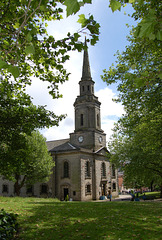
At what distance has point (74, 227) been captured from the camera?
8.14 meters

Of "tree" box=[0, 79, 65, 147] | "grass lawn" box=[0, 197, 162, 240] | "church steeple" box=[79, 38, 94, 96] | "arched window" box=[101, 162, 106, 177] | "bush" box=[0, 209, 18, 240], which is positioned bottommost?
"grass lawn" box=[0, 197, 162, 240]

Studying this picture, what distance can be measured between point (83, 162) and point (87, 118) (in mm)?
10147

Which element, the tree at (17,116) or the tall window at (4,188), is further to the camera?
the tall window at (4,188)

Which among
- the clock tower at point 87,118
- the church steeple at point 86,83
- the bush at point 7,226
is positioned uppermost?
the church steeple at point 86,83

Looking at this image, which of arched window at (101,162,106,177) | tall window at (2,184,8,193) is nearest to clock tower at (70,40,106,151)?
arched window at (101,162,106,177)

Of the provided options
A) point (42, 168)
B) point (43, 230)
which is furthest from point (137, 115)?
point (42, 168)

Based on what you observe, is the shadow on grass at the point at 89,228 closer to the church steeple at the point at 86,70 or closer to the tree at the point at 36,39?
the tree at the point at 36,39

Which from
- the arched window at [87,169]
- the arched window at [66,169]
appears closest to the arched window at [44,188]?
the arched window at [66,169]

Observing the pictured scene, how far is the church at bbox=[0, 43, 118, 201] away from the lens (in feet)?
121

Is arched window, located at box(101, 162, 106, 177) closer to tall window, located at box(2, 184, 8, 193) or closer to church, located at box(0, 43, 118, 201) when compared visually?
church, located at box(0, 43, 118, 201)

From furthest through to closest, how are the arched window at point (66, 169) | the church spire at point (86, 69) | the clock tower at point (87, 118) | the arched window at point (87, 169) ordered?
the church spire at point (86, 69), the clock tower at point (87, 118), the arched window at point (87, 169), the arched window at point (66, 169)

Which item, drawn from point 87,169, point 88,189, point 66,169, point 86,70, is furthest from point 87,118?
point 88,189

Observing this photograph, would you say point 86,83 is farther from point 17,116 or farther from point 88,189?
point 17,116

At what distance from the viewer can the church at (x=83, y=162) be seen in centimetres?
3703
